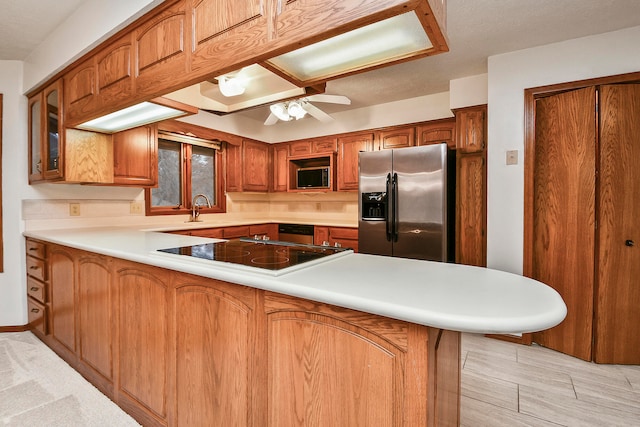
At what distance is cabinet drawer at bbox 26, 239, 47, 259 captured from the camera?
2490 millimetres

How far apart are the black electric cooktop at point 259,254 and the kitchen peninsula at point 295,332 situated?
0.23 feet

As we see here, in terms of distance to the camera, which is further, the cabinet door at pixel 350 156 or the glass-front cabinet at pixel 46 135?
the cabinet door at pixel 350 156

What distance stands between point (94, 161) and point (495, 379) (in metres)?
3.46

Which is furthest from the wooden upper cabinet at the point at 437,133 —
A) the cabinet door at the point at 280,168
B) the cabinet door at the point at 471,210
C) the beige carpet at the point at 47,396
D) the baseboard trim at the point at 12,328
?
the baseboard trim at the point at 12,328

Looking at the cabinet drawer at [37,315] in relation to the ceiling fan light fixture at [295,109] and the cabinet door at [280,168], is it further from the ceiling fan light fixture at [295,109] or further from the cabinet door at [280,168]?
the cabinet door at [280,168]

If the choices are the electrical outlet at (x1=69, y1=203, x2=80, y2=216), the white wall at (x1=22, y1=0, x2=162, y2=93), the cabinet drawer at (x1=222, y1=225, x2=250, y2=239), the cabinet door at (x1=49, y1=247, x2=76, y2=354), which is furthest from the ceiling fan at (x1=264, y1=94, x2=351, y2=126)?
the electrical outlet at (x1=69, y1=203, x2=80, y2=216)

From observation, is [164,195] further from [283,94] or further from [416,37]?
[416,37]

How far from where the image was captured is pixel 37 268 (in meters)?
2.59

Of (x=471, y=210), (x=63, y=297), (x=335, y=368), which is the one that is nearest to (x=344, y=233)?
(x=471, y=210)

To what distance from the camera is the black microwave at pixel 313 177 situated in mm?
4289

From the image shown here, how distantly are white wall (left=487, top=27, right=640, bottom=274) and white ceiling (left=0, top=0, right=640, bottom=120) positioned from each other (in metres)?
0.09

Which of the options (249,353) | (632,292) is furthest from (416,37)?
(632,292)

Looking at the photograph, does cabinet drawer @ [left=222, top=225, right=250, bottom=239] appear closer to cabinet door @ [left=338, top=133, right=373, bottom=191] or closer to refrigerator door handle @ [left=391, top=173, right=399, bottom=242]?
cabinet door @ [left=338, top=133, right=373, bottom=191]

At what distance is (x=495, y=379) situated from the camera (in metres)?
2.10
